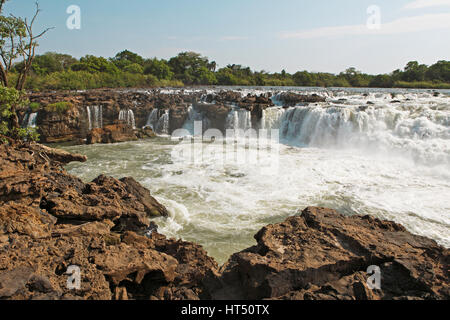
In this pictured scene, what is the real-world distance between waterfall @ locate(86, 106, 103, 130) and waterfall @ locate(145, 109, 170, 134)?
320cm

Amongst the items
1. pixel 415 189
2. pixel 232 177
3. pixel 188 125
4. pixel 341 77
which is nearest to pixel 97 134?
pixel 188 125

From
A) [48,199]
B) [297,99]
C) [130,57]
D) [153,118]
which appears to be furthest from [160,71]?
[48,199]

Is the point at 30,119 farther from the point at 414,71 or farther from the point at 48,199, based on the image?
the point at 414,71

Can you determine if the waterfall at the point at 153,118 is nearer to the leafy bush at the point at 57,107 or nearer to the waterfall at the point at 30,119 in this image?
the leafy bush at the point at 57,107

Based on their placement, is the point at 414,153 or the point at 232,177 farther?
the point at 414,153

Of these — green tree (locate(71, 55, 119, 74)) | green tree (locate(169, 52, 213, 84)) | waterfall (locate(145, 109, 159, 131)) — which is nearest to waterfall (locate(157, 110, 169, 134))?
waterfall (locate(145, 109, 159, 131))

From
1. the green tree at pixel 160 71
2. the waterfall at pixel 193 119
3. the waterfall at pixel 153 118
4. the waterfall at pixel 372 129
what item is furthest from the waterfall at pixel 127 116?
the green tree at pixel 160 71

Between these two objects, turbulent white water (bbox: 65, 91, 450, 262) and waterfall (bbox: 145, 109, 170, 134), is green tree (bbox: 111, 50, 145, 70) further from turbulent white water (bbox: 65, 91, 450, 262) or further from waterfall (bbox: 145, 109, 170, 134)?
turbulent white water (bbox: 65, 91, 450, 262)

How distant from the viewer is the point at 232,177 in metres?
9.91

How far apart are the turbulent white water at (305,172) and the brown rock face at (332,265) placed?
2056mm

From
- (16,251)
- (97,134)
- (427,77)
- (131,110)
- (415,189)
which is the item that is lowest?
(415,189)

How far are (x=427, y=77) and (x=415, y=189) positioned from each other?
39.8m

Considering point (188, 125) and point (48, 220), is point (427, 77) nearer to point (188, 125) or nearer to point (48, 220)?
point (188, 125)

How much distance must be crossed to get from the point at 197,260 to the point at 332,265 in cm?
176
